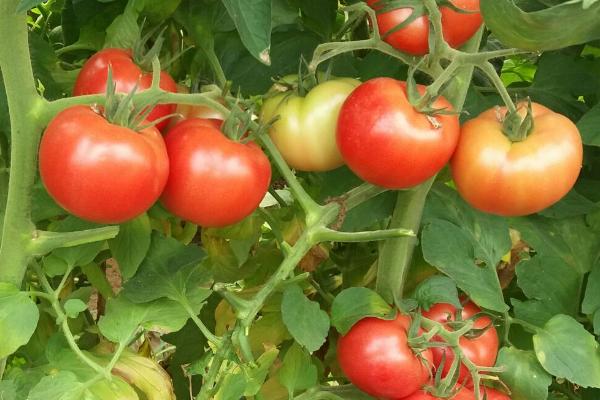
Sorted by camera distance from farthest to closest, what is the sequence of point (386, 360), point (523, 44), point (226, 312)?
1. point (226, 312)
2. point (386, 360)
3. point (523, 44)

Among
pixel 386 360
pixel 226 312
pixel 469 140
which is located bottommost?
pixel 226 312

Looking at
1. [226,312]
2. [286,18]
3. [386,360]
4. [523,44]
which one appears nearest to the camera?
[523,44]

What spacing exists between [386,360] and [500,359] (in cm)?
12

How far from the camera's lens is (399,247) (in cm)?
76

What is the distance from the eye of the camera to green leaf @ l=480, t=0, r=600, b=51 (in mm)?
528

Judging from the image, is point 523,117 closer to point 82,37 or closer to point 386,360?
point 386,360

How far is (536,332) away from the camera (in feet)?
2.37

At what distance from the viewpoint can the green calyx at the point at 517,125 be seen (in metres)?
0.64

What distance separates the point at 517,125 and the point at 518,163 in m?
0.04

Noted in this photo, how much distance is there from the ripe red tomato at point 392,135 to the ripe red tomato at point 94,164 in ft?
0.55

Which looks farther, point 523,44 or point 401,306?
point 401,306

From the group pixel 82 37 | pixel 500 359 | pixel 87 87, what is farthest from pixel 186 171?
pixel 500 359

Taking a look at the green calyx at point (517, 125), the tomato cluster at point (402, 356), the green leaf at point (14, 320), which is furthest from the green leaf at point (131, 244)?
the green calyx at point (517, 125)

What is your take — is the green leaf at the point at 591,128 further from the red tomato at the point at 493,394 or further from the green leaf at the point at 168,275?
the green leaf at the point at 168,275
